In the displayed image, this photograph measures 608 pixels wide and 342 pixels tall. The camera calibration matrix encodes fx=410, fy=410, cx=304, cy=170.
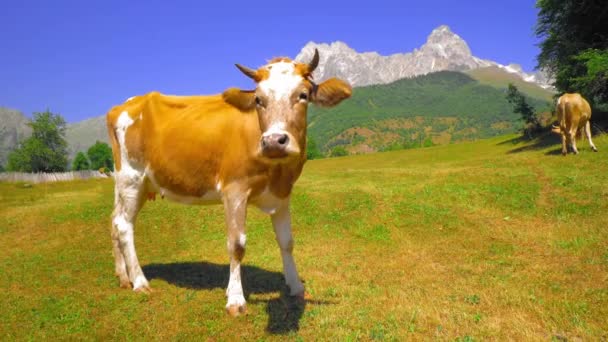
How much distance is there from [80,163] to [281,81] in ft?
432

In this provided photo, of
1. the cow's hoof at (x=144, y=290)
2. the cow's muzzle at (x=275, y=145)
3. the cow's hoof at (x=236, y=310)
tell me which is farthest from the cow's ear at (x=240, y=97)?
the cow's hoof at (x=144, y=290)

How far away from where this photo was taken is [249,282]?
919 centimetres

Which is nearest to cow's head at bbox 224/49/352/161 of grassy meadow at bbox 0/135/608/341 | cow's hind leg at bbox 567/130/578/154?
grassy meadow at bbox 0/135/608/341

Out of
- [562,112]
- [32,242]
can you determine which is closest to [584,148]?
[562,112]

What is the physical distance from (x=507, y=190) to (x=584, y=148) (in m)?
10.7

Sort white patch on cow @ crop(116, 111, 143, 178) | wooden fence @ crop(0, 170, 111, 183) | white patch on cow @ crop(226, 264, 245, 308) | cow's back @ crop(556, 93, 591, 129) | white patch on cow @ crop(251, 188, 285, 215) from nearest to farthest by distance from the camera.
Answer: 1. white patch on cow @ crop(226, 264, 245, 308)
2. white patch on cow @ crop(251, 188, 285, 215)
3. white patch on cow @ crop(116, 111, 143, 178)
4. cow's back @ crop(556, 93, 591, 129)
5. wooden fence @ crop(0, 170, 111, 183)

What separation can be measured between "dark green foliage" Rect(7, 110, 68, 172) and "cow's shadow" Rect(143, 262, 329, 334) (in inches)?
3767

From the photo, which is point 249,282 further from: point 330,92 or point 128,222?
point 330,92

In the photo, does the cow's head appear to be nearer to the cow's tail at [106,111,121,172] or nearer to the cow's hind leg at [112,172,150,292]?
the cow's hind leg at [112,172,150,292]

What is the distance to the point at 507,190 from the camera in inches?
691

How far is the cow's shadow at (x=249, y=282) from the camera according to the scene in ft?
23.0

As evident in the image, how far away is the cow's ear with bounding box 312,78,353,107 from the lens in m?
6.66

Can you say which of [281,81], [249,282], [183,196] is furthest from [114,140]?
[281,81]

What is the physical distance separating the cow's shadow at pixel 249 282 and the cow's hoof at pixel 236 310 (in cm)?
46
